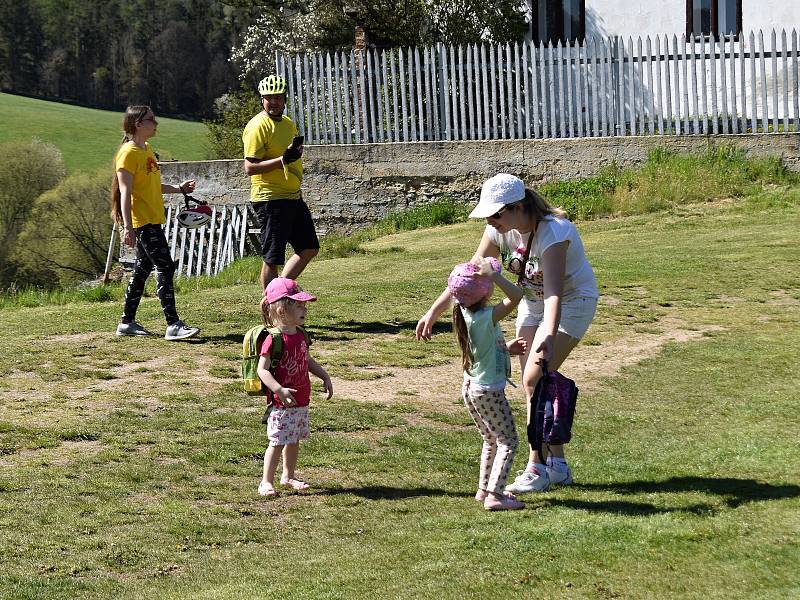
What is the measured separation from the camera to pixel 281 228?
10.1 m

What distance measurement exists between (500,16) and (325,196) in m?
5.49

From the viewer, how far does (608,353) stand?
1016 centimetres

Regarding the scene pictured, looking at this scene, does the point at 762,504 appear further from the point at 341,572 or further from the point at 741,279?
the point at 741,279

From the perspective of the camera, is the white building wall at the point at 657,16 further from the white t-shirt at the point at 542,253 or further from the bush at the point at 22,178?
the bush at the point at 22,178

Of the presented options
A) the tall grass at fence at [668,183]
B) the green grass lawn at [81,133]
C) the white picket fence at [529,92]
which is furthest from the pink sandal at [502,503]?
the green grass lawn at [81,133]

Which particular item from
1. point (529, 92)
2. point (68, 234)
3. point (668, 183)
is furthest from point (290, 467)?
point (68, 234)

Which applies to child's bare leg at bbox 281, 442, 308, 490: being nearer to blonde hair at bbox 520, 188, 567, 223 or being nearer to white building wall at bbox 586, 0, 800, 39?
blonde hair at bbox 520, 188, 567, 223

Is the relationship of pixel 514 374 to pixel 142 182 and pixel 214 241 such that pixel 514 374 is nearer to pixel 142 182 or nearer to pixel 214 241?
pixel 142 182

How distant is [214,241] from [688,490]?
14.7 meters

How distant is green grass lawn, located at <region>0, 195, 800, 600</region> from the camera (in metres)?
4.89

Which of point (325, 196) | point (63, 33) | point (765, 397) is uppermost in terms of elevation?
point (63, 33)

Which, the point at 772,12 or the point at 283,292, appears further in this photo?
the point at 772,12

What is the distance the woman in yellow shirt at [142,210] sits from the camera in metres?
9.75

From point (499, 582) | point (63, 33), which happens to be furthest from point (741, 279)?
point (63, 33)
